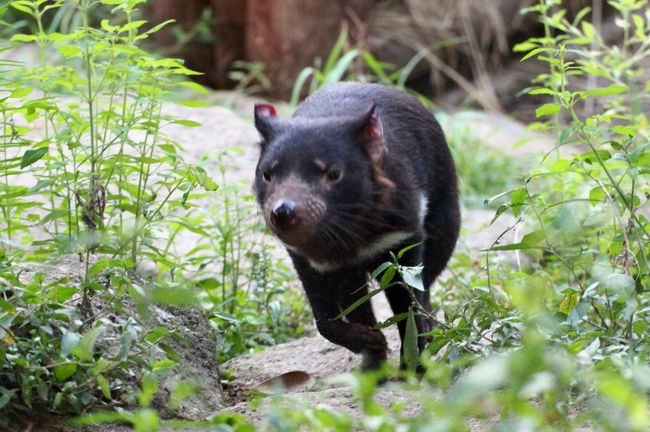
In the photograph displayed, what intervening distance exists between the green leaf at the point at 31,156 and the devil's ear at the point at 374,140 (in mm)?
1177

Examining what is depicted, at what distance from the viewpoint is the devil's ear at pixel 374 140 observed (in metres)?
3.83

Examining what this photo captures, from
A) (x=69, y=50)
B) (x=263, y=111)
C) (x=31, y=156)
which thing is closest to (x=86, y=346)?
(x=31, y=156)

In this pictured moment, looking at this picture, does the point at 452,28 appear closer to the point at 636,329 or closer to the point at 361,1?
the point at 361,1

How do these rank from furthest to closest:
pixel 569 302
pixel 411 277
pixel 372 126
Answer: pixel 372 126 < pixel 569 302 < pixel 411 277

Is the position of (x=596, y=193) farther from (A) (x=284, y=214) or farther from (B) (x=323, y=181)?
(A) (x=284, y=214)

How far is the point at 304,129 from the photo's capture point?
3865mm

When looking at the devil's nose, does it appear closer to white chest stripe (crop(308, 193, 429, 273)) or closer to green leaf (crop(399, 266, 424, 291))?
white chest stripe (crop(308, 193, 429, 273))

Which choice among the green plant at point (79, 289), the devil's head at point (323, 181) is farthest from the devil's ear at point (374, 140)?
the green plant at point (79, 289)

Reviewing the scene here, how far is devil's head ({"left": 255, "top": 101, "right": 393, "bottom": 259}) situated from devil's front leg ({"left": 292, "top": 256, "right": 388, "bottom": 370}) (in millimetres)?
151

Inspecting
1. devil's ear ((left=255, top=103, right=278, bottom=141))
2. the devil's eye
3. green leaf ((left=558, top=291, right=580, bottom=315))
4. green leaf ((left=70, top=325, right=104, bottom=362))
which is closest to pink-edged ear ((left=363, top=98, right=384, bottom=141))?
the devil's eye

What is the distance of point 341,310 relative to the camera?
397 cm

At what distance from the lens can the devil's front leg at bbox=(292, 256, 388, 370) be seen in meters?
Answer: 4.00

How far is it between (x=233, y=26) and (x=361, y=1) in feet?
4.88

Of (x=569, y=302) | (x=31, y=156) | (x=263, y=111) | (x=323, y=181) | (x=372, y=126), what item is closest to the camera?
(x=31, y=156)
